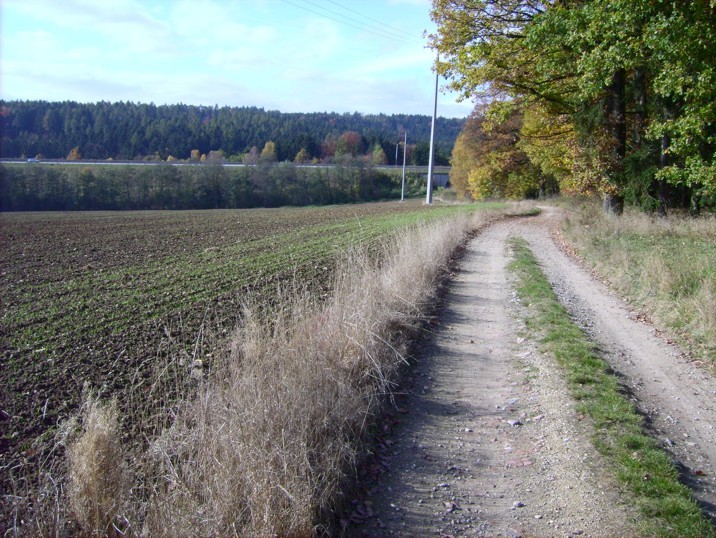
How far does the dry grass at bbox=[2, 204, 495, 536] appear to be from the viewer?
142 inches

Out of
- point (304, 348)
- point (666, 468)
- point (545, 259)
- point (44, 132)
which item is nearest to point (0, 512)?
point (304, 348)

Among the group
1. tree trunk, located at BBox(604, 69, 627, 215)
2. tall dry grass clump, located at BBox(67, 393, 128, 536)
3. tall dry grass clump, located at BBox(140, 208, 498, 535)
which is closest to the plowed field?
tall dry grass clump, located at BBox(67, 393, 128, 536)

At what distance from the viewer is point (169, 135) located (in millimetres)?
101625

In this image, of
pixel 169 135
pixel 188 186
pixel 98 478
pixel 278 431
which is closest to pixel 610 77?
pixel 278 431

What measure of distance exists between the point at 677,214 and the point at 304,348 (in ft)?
62.3

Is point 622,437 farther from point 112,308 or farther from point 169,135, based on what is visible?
point 169,135

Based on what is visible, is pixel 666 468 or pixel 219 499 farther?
pixel 666 468

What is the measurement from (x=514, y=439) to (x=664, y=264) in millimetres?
6890

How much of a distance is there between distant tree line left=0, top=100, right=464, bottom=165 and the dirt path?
1953 inches

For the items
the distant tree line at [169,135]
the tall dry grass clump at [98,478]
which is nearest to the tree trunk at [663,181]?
the tall dry grass clump at [98,478]

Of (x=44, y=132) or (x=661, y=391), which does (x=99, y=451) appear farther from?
(x=44, y=132)

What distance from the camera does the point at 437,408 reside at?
6.01m

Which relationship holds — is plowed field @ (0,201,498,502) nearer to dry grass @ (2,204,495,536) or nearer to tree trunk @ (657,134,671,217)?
dry grass @ (2,204,495,536)

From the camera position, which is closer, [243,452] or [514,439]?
[243,452]
